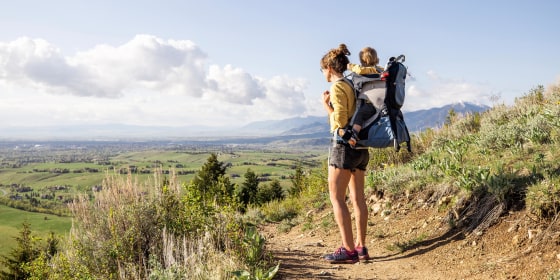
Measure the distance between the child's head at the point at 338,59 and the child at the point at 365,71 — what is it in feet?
0.29

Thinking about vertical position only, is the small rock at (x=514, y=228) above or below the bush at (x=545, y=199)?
below

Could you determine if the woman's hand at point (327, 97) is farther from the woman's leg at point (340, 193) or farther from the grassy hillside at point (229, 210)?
Answer: the grassy hillside at point (229, 210)

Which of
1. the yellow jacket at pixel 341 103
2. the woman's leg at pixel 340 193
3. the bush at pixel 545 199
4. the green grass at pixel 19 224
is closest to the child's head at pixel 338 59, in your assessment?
the yellow jacket at pixel 341 103

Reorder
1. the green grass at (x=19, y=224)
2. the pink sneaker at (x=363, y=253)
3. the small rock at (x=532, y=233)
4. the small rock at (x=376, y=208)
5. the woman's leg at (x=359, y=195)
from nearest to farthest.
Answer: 1. the small rock at (x=532, y=233)
2. the woman's leg at (x=359, y=195)
3. the pink sneaker at (x=363, y=253)
4. the small rock at (x=376, y=208)
5. the green grass at (x=19, y=224)

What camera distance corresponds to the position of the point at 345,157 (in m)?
4.53

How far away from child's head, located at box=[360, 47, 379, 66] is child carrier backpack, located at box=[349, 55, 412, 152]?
0.29 meters

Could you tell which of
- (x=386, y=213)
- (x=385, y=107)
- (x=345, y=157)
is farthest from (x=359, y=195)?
(x=386, y=213)

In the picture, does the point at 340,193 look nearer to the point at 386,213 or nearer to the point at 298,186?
the point at 386,213

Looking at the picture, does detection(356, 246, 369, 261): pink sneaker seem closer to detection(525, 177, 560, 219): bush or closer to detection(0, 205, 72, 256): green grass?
detection(525, 177, 560, 219): bush

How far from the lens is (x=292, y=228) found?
8781 mm

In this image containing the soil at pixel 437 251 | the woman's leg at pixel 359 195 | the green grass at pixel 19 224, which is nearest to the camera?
the soil at pixel 437 251

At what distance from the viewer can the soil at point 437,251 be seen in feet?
13.4

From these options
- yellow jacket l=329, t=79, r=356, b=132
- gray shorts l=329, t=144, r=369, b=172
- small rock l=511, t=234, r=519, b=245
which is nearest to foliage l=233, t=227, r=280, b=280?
gray shorts l=329, t=144, r=369, b=172

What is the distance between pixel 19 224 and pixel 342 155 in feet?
357
